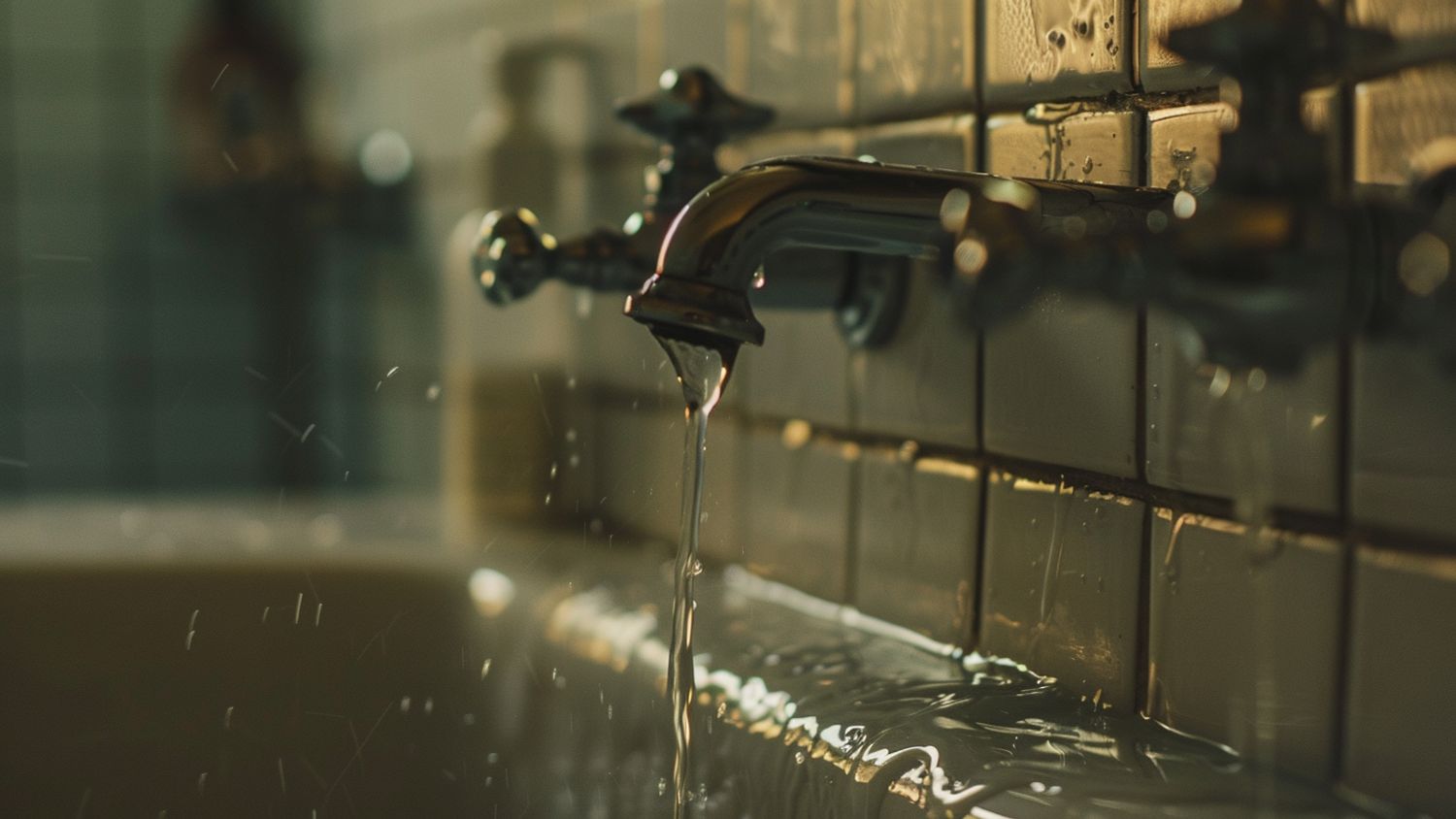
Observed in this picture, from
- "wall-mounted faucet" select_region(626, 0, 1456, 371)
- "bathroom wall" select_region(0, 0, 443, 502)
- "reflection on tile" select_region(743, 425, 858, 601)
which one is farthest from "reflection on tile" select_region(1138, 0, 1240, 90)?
"bathroom wall" select_region(0, 0, 443, 502)

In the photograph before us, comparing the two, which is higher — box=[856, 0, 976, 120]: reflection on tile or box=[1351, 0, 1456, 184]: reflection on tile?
box=[856, 0, 976, 120]: reflection on tile

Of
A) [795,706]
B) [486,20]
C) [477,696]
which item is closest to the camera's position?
[795,706]

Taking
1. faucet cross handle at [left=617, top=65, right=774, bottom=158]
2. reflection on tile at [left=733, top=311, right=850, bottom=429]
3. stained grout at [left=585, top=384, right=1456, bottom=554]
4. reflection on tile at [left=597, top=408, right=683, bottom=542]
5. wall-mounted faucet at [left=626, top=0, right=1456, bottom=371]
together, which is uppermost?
faucet cross handle at [left=617, top=65, right=774, bottom=158]

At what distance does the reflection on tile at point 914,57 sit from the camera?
50cm

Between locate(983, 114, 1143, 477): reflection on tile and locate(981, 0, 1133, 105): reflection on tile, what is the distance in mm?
10

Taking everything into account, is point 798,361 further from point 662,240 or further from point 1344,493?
point 1344,493

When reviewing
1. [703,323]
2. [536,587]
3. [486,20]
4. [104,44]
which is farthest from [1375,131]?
[104,44]

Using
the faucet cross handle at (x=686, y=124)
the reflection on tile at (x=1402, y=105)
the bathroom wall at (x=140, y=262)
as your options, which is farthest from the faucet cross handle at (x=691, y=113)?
the bathroom wall at (x=140, y=262)

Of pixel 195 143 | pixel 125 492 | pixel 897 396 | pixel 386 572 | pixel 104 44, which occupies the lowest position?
pixel 125 492

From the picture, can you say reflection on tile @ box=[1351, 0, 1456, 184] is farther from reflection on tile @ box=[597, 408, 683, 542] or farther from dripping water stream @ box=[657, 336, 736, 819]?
reflection on tile @ box=[597, 408, 683, 542]

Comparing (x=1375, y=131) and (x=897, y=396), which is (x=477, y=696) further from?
(x=1375, y=131)

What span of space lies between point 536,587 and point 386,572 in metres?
0.09

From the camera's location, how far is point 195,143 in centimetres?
183

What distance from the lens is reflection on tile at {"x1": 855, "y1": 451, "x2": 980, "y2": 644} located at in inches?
19.8
